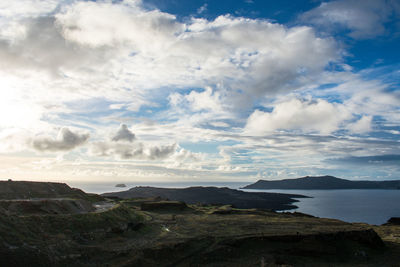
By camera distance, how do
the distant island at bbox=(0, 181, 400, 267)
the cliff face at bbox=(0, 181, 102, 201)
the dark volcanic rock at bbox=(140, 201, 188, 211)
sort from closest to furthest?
the distant island at bbox=(0, 181, 400, 267)
the cliff face at bbox=(0, 181, 102, 201)
the dark volcanic rock at bbox=(140, 201, 188, 211)

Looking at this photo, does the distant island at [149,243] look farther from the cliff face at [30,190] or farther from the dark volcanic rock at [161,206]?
the dark volcanic rock at [161,206]

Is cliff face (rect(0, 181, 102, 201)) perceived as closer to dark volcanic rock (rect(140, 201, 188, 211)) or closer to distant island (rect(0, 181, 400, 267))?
distant island (rect(0, 181, 400, 267))

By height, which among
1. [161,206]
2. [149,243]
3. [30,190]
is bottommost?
[161,206]

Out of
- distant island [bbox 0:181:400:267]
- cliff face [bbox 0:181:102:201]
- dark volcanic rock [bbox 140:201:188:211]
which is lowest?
dark volcanic rock [bbox 140:201:188:211]

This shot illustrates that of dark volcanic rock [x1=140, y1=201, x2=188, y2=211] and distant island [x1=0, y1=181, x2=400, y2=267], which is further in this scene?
dark volcanic rock [x1=140, y1=201, x2=188, y2=211]

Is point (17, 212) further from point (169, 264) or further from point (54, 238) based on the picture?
point (169, 264)

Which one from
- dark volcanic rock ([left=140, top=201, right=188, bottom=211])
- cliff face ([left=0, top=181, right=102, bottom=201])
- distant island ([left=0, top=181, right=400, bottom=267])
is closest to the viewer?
distant island ([left=0, top=181, right=400, bottom=267])

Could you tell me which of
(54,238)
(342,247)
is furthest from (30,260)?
(342,247)

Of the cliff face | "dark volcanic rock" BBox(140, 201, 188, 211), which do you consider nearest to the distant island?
the cliff face

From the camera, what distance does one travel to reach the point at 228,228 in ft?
157

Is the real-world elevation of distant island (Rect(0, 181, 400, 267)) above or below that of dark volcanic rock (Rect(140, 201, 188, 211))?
above

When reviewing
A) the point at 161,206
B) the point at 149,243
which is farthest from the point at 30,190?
the point at 149,243

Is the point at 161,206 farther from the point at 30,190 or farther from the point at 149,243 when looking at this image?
the point at 149,243

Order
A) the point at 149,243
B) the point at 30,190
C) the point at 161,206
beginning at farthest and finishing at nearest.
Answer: the point at 161,206 → the point at 30,190 → the point at 149,243
